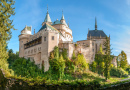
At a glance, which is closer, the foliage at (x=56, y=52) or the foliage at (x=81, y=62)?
the foliage at (x=56, y=52)

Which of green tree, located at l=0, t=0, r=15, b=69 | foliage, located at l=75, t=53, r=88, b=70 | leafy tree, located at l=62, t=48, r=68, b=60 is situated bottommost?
foliage, located at l=75, t=53, r=88, b=70

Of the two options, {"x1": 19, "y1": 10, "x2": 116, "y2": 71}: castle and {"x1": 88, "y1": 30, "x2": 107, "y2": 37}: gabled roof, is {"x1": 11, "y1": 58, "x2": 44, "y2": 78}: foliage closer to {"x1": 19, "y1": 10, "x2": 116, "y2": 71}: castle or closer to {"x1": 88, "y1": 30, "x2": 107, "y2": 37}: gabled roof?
{"x1": 19, "y1": 10, "x2": 116, "y2": 71}: castle

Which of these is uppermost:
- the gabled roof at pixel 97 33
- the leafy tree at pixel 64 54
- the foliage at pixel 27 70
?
the gabled roof at pixel 97 33

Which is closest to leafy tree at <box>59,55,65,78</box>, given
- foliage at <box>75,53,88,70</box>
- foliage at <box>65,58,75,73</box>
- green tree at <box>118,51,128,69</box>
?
foliage at <box>65,58,75,73</box>

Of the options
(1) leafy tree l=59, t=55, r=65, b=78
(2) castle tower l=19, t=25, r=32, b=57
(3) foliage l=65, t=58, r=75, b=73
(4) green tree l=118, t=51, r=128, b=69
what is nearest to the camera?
(1) leafy tree l=59, t=55, r=65, b=78

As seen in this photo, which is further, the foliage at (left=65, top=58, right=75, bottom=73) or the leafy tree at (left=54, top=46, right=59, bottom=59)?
the foliage at (left=65, top=58, right=75, bottom=73)

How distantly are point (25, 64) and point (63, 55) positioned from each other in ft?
38.9

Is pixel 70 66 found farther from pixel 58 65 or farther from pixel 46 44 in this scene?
pixel 46 44

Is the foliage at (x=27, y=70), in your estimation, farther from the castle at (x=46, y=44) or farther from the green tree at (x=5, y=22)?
the green tree at (x=5, y=22)

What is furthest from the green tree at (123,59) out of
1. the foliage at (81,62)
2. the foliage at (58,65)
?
the foliage at (58,65)

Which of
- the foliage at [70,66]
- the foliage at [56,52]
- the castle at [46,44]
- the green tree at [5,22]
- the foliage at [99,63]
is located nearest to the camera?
the green tree at [5,22]

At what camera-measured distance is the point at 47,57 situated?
33219 mm

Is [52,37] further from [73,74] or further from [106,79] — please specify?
[106,79]

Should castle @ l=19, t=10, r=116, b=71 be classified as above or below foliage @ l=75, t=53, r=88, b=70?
above
